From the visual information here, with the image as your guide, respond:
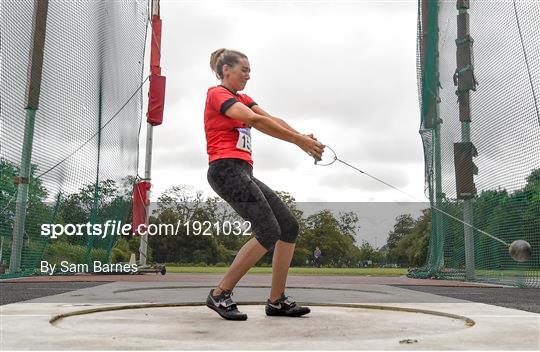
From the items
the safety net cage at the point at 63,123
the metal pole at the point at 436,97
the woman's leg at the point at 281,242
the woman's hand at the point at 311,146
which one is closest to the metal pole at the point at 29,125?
the safety net cage at the point at 63,123

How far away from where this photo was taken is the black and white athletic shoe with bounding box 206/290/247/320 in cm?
337

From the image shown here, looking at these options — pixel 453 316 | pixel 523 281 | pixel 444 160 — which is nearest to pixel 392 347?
pixel 453 316

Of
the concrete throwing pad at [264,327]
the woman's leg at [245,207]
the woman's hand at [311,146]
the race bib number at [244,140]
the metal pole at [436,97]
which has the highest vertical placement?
the metal pole at [436,97]

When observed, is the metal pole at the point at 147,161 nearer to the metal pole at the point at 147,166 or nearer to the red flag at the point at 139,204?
the metal pole at the point at 147,166

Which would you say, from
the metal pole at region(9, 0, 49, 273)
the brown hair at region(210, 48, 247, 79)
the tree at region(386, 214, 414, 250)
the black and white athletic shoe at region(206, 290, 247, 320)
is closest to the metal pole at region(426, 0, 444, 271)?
the metal pole at region(9, 0, 49, 273)

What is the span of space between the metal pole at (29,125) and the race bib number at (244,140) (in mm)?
5435

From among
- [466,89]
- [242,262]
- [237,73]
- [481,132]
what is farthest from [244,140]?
[466,89]

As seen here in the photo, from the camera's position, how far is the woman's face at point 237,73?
3732mm

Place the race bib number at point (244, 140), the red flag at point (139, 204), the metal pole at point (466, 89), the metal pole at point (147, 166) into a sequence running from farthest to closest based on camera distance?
the metal pole at point (147, 166)
the red flag at point (139, 204)
the metal pole at point (466, 89)
the race bib number at point (244, 140)

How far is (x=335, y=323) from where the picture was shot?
3.26 meters

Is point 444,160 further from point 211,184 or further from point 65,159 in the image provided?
point 211,184

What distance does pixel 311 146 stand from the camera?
3277 millimetres

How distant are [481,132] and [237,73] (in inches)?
266

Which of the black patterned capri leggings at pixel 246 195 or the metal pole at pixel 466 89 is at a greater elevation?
the metal pole at pixel 466 89
